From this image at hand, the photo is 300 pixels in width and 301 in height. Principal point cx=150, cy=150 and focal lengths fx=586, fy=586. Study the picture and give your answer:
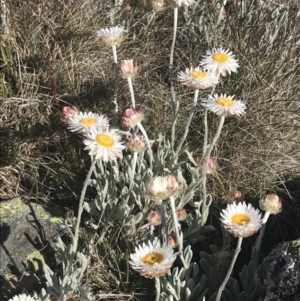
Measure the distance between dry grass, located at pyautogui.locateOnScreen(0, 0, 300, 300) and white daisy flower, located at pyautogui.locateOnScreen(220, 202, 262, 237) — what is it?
712 millimetres

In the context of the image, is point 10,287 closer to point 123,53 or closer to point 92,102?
point 92,102

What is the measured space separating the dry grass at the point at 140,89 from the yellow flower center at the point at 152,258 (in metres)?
0.80

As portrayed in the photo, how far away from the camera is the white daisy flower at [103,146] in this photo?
5.96 ft

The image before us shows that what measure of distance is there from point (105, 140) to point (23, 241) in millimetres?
829

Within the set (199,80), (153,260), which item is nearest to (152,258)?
(153,260)

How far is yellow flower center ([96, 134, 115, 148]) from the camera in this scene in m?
1.84

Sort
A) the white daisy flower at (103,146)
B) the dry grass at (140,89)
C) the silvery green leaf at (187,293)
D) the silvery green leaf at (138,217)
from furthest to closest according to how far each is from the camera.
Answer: the dry grass at (140,89) < the silvery green leaf at (138,217) < the silvery green leaf at (187,293) < the white daisy flower at (103,146)

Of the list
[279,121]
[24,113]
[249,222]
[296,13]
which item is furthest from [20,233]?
[296,13]

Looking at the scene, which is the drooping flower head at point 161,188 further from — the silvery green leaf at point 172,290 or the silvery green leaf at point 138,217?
the silvery green leaf at point 138,217

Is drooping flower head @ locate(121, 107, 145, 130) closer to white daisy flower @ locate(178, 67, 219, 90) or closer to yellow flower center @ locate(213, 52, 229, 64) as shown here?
white daisy flower @ locate(178, 67, 219, 90)

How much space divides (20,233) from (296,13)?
1.78m

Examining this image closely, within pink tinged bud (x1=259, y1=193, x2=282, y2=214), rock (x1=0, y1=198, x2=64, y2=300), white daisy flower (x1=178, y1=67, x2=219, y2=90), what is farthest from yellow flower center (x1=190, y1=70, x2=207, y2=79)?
rock (x1=0, y1=198, x2=64, y2=300)

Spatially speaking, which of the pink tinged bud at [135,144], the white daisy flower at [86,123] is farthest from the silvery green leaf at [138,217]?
the white daisy flower at [86,123]

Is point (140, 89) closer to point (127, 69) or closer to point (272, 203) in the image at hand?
point (127, 69)
